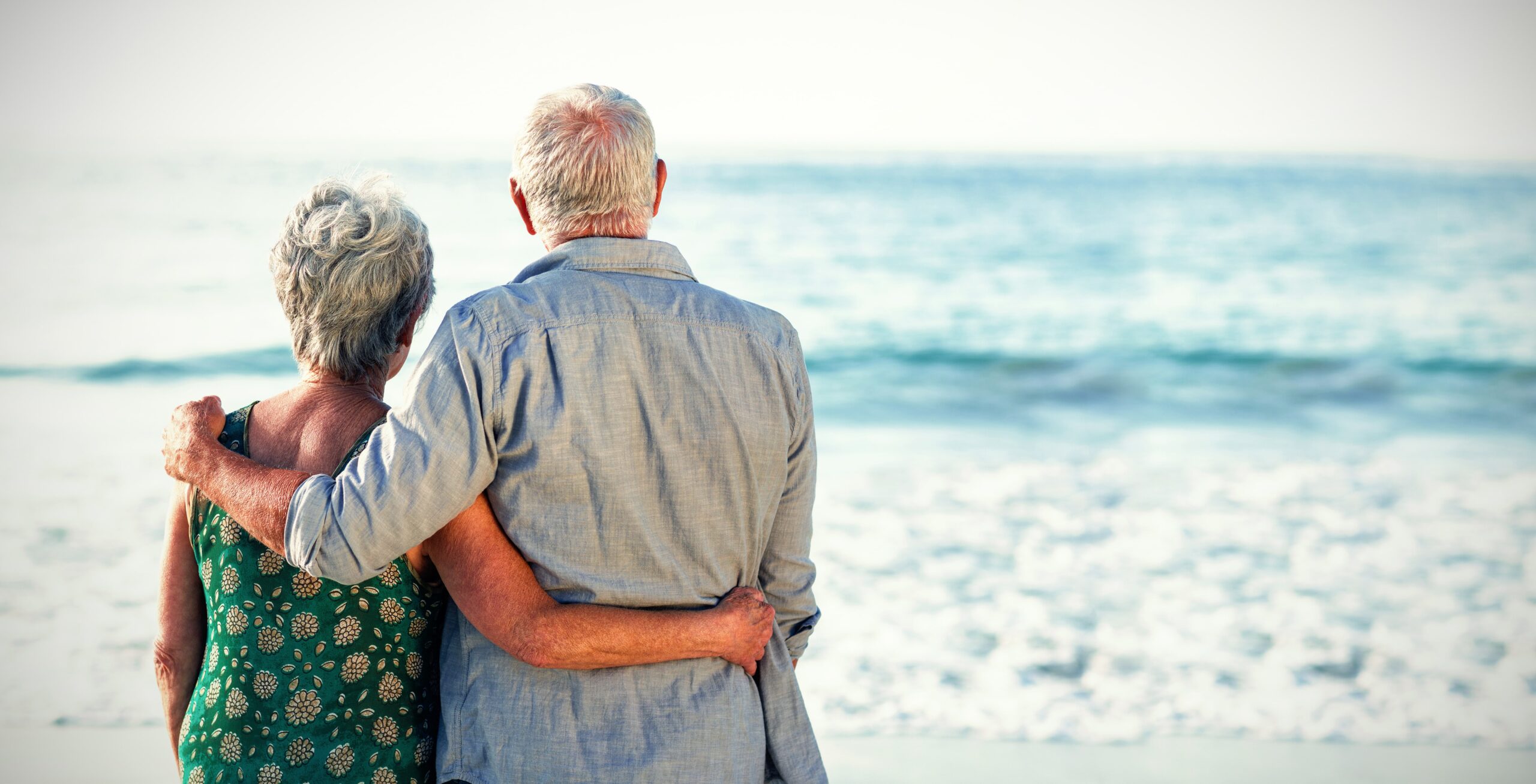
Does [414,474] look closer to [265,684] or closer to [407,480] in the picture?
[407,480]

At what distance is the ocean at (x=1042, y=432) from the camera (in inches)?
140

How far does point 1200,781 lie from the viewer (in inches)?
110

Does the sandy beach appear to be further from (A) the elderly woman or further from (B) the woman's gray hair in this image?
(B) the woman's gray hair

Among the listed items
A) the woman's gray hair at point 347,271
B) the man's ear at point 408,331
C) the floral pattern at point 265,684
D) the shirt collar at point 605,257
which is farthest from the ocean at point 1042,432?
the floral pattern at point 265,684

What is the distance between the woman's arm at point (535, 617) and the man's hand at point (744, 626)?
0.02 m

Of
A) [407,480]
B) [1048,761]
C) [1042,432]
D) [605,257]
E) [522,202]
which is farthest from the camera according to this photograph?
[1042,432]

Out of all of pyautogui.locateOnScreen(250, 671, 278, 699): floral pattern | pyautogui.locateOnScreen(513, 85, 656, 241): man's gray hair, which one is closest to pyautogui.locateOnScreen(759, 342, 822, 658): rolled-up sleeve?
pyautogui.locateOnScreen(513, 85, 656, 241): man's gray hair

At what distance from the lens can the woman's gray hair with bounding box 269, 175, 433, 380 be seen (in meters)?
1.41

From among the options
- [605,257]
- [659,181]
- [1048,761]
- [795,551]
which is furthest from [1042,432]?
[605,257]

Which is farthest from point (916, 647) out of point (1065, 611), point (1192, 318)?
point (1192, 318)

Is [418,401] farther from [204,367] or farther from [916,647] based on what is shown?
[204,367]

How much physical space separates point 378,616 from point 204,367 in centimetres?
908

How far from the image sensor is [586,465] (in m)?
1.29

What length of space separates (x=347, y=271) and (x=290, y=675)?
52 centimetres
